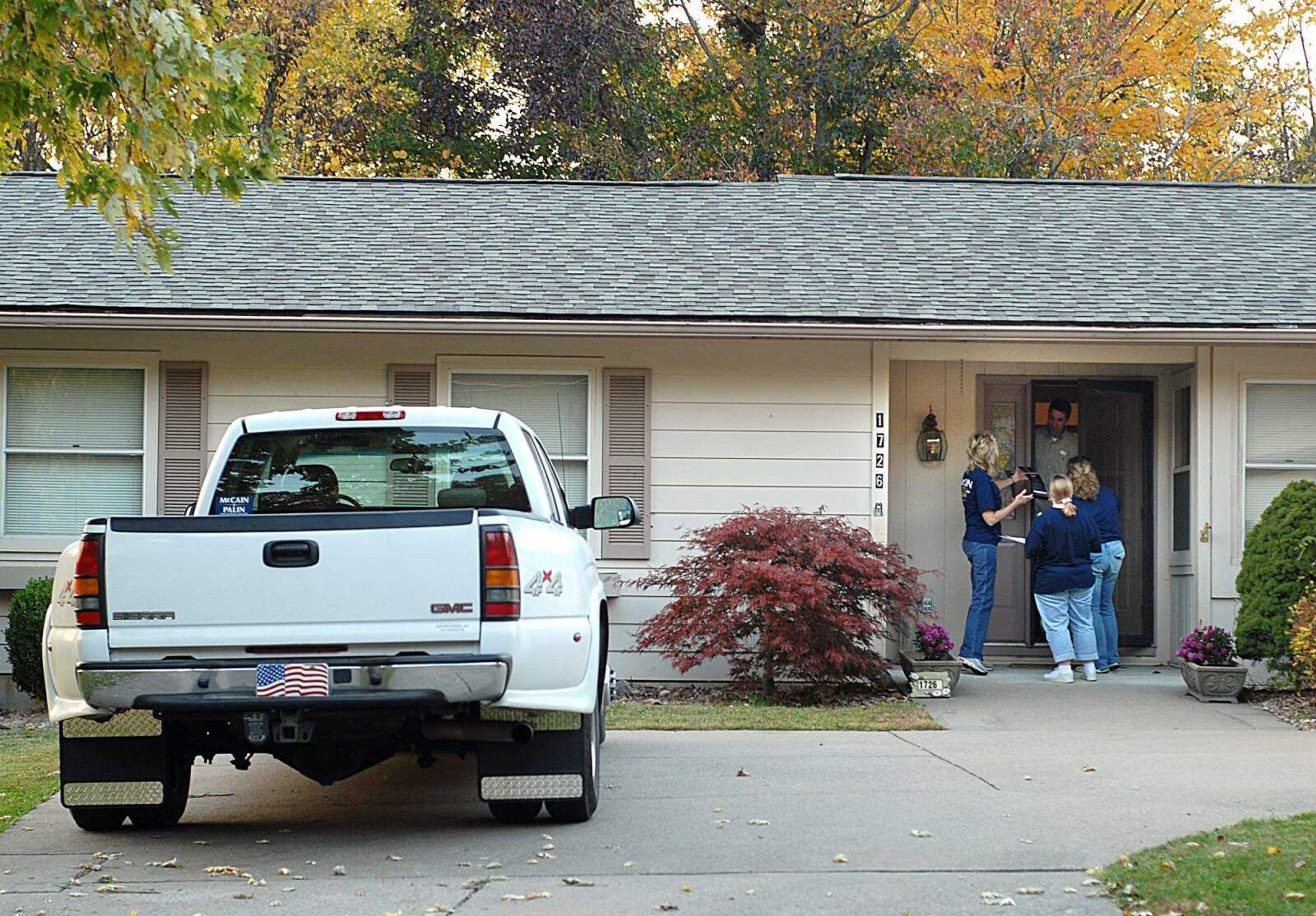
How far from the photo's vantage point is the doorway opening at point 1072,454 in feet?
48.3

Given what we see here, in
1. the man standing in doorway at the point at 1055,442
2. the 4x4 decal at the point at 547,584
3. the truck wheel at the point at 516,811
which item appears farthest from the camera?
the man standing in doorway at the point at 1055,442

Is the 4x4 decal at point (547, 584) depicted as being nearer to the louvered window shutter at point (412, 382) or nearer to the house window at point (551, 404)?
the house window at point (551, 404)

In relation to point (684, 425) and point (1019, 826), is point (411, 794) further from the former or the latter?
point (684, 425)

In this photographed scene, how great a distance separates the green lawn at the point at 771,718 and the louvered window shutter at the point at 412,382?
3045mm

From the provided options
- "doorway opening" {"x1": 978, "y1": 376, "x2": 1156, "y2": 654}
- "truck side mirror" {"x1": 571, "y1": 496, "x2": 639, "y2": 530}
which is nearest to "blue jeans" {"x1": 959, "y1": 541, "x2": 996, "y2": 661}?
"doorway opening" {"x1": 978, "y1": 376, "x2": 1156, "y2": 654}

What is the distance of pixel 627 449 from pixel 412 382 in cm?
183

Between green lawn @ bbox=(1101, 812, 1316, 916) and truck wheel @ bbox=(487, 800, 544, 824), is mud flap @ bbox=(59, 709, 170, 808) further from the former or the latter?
green lawn @ bbox=(1101, 812, 1316, 916)

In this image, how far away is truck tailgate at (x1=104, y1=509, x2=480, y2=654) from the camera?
6.54 meters

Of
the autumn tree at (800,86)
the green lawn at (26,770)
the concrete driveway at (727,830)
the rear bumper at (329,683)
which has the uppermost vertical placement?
the autumn tree at (800,86)

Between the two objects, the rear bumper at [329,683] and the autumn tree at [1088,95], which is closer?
the rear bumper at [329,683]

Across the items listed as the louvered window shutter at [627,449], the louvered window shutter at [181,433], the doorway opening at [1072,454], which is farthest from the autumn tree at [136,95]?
the doorway opening at [1072,454]

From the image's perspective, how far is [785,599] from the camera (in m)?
11.7

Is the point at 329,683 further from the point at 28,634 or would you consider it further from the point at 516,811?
the point at 28,634

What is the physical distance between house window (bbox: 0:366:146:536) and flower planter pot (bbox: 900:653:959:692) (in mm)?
6250
